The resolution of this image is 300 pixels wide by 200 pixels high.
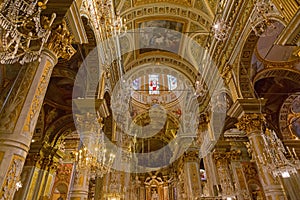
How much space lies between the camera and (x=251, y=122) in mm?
7758

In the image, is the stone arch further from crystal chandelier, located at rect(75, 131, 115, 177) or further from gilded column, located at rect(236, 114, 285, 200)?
crystal chandelier, located at rect(75, 131, 115, 177)

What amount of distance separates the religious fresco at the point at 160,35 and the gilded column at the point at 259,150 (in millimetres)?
7587

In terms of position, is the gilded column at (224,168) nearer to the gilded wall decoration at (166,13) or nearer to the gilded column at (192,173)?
the gilded column at (192,173)

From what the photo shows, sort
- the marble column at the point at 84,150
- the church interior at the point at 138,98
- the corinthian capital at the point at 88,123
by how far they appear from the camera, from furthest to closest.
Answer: the corinthian capital at the point at 88,123 → the marble column at the point at 84,150 → the church interior at the point at 138,98

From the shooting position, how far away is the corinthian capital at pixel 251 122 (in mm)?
7664

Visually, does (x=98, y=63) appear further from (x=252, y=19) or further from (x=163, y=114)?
(x=163, y=114)

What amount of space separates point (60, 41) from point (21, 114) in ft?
5.39

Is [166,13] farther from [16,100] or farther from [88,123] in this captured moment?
[16,100]

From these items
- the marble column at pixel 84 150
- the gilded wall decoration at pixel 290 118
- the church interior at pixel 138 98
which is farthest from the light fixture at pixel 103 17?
the gilded wall decoration at pixel 290 118

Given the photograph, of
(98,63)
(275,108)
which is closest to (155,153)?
(275,108)

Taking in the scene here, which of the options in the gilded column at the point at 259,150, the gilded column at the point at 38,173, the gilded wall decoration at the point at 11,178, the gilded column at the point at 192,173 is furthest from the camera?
the gilded column at the point at 192,173

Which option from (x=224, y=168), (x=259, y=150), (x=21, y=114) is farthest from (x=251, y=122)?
(x=21, y=114)

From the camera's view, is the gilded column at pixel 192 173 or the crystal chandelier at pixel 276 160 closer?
the crystal chandelier at pixel 276 160

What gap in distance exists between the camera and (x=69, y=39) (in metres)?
4.36
